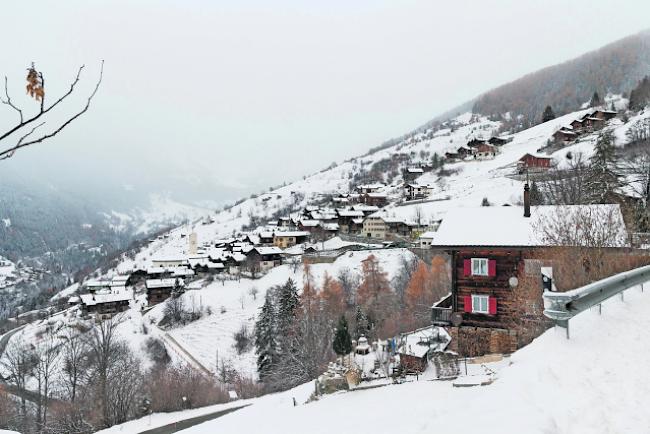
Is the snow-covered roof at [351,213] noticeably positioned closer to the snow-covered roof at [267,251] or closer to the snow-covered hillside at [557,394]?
the snow-covered roof at [267,251]

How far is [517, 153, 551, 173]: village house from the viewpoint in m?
77.4

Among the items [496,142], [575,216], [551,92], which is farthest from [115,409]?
[551,92]

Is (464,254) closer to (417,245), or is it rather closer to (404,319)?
(404,319)

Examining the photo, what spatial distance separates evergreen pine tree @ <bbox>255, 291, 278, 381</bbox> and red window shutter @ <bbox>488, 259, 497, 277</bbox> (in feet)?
85.3

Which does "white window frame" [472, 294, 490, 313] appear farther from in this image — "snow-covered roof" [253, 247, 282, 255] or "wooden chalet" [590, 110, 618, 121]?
"wooden chalet" [590, 110, 618, 121]

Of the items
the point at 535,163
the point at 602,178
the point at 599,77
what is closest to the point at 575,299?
the point at 602,178

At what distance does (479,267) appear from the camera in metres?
23.2

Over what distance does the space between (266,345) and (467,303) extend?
25.0 meters

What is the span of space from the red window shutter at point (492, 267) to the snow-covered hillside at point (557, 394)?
37.6 ft

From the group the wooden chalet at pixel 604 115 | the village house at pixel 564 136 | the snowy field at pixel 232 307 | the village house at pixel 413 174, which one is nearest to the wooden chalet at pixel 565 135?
the village house at pixel 564 136

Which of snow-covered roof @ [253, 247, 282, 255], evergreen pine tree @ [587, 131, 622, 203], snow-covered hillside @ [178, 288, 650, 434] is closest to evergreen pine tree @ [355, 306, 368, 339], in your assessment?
evergreen pine tree @ [587, 131, 622, 203]

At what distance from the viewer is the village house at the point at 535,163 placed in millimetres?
77438

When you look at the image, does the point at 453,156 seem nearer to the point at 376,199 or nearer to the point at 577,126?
the point at 376,199

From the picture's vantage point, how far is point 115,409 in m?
34.2
